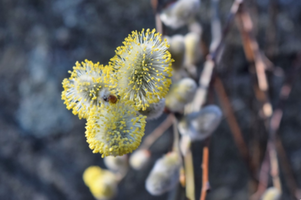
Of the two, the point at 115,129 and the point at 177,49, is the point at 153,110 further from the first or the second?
the point at 177,49

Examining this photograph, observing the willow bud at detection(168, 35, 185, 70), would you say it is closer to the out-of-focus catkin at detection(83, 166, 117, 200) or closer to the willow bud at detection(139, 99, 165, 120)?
the willow bud at detection(139, 99, 165, 120)

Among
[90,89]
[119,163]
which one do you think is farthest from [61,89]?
[90,89]

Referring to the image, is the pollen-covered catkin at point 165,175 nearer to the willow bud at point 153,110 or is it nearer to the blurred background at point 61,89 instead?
the willow bud at point 153,110

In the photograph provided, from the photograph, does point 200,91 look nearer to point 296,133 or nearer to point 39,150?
point 296,133

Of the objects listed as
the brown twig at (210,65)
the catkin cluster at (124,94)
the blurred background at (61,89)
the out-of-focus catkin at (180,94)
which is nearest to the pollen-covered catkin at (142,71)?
the catkin cluster at (124,94)

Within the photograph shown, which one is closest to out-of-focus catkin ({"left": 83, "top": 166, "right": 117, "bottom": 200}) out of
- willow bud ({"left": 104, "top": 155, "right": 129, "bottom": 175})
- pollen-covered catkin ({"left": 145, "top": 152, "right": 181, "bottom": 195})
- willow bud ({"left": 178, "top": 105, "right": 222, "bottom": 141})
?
willow bud ({"left": 104, "top": 155, "right": 129, "bottom": 175})

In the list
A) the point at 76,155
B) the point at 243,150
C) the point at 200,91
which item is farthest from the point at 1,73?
the point at 243,150
